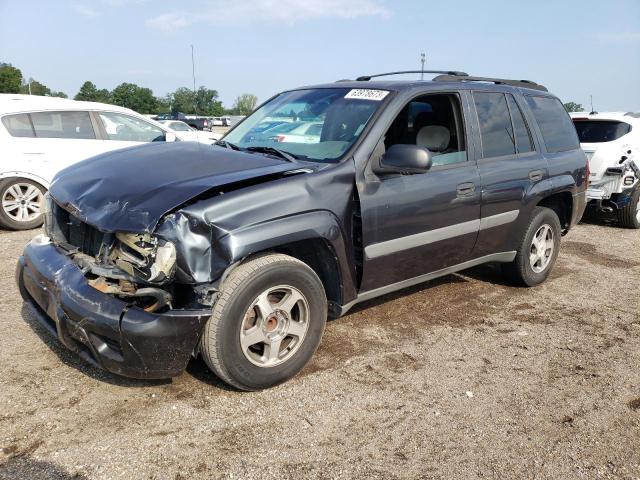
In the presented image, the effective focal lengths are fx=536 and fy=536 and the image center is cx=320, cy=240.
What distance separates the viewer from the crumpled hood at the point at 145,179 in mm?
2750

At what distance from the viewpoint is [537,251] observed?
511 cm

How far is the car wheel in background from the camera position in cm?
691

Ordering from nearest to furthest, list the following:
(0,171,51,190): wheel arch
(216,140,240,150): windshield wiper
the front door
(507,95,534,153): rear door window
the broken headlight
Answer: the broken headlight, the front door, (216,140,240,150): windshield wiper, (507,95,534,153): rear door window, (0,171,51,190): wheel arch

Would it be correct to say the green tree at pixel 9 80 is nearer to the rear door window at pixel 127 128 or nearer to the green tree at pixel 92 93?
the green tree at pixel 92 93

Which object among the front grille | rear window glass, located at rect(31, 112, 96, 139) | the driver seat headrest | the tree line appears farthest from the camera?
the tree line

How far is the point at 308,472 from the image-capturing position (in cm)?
244

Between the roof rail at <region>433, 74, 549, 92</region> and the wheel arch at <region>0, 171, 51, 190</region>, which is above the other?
the roof rail at <region>433, 74, 549, 92</region>

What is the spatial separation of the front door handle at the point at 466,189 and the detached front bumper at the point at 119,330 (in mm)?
2137

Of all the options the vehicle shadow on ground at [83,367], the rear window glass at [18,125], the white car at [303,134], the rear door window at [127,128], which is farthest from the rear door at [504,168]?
the rear window glass at [18,125]

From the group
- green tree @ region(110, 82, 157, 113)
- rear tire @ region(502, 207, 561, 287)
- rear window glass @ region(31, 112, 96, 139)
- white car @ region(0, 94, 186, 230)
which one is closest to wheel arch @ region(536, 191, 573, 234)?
rear tire @ region(502, 207, 561, 287)

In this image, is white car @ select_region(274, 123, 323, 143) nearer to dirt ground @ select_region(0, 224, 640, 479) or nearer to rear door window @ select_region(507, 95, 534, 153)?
dirt ground @ select_region(0, 224, 640, 479)

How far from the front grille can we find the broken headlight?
0.73ft

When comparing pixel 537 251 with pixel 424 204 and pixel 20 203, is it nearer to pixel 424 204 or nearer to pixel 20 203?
pixel 424 204

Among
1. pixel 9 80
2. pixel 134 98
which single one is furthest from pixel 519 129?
pixel 134 98
